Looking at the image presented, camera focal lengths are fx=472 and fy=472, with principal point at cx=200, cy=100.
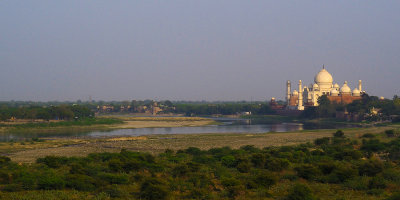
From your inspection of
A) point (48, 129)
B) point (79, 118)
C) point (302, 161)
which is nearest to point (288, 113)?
point (79, 118)

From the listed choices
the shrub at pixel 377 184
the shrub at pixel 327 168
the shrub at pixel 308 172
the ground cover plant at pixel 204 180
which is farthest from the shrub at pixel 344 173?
the shrub at pixel 377 184

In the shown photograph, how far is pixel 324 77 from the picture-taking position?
86.4 meters

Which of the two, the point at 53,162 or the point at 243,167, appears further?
the point at 53,162

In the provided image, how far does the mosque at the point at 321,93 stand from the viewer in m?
80.1

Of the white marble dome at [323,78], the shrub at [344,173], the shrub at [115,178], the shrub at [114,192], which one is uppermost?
the white marble dome at [323,78]

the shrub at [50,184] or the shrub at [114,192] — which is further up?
the shrub at [50,184]

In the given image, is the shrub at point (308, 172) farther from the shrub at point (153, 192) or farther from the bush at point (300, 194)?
the shrub at point (153, 192)

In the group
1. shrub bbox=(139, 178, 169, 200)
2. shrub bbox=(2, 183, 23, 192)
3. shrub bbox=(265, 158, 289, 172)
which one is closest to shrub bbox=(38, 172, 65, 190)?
shrub bbox=(2, 183, 23, 192)

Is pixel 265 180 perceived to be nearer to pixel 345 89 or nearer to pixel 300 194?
pixel 300 194

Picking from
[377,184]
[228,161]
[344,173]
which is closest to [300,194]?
[377,184]

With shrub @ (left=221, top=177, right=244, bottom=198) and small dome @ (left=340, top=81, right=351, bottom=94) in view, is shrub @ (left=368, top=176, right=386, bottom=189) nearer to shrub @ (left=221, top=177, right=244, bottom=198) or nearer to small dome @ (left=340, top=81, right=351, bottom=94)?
shrub @ (left=221, top=177, right=244, bottom=198)

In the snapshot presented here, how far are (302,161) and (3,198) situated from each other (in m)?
14.0

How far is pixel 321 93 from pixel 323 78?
2829 millimetres

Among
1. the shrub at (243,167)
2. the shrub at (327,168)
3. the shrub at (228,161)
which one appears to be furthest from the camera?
the shrub at (228,161)
